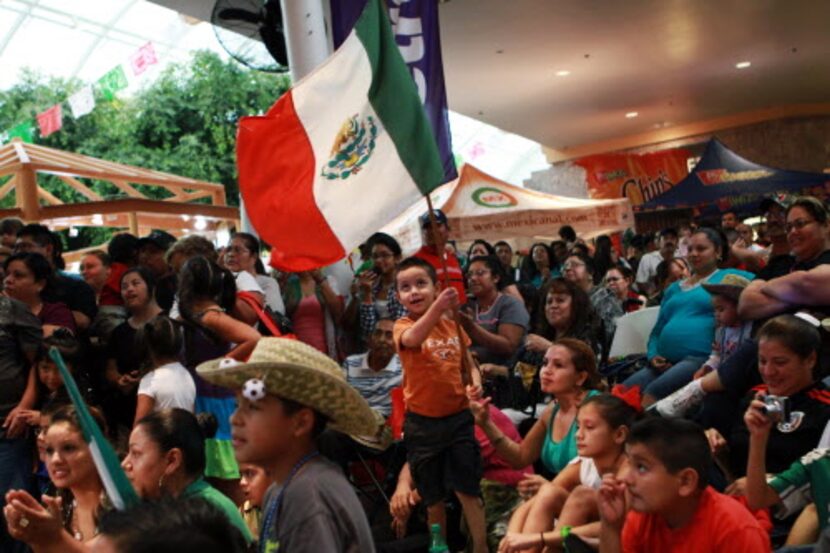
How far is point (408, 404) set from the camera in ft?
14.4

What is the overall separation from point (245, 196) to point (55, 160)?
6978 millimetres

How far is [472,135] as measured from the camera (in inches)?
1310

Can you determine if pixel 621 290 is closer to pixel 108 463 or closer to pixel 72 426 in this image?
pixel 72 426

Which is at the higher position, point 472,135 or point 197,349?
point 472,135

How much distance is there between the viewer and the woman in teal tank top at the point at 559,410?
13.1 feet

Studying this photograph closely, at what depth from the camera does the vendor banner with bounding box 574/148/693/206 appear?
69.2 ft

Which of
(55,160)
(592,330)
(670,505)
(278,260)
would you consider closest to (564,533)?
(670,505)

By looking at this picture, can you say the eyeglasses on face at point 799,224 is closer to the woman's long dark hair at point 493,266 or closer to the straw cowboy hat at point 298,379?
the woman's long dark hair at point 493,266

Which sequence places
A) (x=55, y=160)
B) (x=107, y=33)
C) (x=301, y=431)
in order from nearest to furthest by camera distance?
(x=301, y=431) < (x=55, y=160) < (x=107, y=33)

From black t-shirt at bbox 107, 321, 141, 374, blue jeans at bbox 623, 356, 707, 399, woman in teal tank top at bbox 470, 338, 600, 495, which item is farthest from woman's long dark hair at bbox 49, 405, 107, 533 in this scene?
blue jeans at bbox 623, 356, 707, 399

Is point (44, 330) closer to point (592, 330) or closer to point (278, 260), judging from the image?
point (278, 260)

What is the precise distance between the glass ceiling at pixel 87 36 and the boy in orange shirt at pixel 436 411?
1858 cm

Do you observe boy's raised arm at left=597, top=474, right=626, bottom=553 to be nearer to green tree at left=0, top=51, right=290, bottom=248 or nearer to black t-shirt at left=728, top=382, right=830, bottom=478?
black t-shirt at left=728, top=382, right=830, bottom=478

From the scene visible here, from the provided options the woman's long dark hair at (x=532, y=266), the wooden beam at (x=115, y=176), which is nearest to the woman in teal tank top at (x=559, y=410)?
the woman's long dark hair at (x=532, y=266)
